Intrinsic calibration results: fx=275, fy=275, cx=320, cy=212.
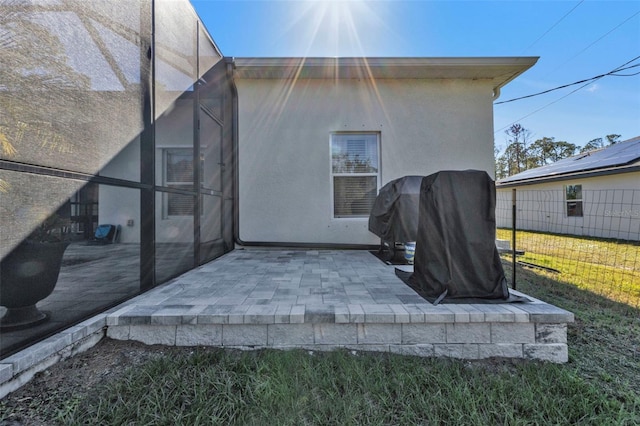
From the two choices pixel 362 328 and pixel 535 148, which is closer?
pixel 362 328

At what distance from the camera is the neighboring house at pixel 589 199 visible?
8.58 m

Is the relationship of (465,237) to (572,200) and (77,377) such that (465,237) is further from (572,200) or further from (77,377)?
(572,200)

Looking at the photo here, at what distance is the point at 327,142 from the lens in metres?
5.18

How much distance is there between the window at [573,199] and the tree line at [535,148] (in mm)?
17591

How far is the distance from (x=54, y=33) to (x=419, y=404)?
10.4 feet

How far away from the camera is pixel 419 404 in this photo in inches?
59.4

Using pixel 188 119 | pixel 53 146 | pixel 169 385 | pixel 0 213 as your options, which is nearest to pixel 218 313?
pixel 169 385

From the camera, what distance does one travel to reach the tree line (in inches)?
984

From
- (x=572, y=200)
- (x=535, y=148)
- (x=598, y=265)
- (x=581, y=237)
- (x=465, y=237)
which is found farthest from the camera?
(x=535, y=148)

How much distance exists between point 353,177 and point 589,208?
33.7 ft

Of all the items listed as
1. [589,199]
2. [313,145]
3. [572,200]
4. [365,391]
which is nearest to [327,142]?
[313,145]

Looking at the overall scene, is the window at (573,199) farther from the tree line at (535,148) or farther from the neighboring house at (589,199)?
the tree line at (535,148)

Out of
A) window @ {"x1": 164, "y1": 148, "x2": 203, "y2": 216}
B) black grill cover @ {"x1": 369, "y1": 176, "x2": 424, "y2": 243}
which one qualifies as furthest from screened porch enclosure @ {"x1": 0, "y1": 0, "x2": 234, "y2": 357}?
black grill cover @ {"x1": 369, "y1": 176, "x2": 424, "y2": 243}

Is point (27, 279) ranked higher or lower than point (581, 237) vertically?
higher
